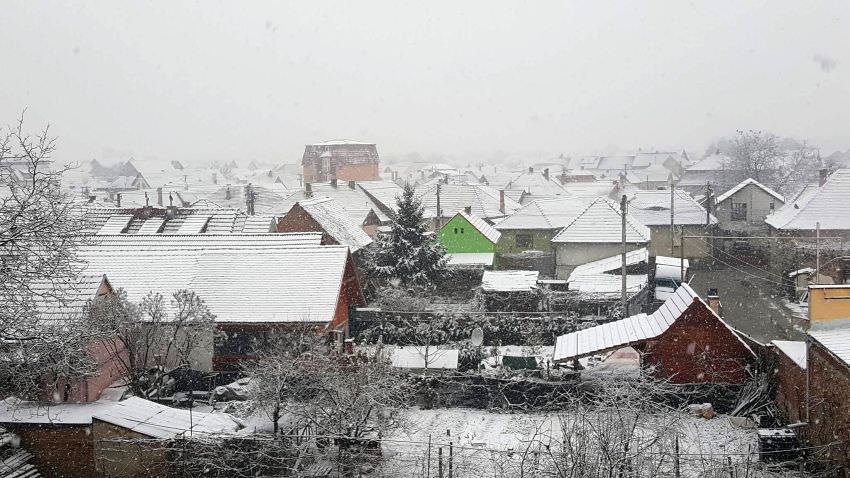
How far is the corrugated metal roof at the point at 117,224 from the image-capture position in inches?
1481

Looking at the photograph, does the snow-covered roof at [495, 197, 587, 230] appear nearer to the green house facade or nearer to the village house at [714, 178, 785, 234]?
the green house facade

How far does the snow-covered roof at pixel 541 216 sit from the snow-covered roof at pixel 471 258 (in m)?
3.79

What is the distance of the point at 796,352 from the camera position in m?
16.3

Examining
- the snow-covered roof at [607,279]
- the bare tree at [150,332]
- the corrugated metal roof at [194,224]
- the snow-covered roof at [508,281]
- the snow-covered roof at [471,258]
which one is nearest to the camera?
the bare tree at [150,332]

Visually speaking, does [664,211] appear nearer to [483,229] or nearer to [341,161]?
[483,229]

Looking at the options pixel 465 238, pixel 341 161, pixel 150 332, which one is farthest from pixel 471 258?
pixel 341 161

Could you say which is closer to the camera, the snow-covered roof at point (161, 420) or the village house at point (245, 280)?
the snow-covered roof at point (161, 420)

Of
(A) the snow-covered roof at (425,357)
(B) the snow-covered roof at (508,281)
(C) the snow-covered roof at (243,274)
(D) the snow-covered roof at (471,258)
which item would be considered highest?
(C) the snow-covered roof at (243,274)

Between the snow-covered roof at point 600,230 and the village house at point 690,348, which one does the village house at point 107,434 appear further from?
the snow-covered roof at point 600,230

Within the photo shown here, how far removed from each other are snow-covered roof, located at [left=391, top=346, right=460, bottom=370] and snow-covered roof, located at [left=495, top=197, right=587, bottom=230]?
21.4 m

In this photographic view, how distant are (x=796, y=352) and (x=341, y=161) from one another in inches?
2791

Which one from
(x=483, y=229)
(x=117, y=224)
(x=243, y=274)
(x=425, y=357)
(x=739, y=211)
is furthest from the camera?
(x=739, y=211)

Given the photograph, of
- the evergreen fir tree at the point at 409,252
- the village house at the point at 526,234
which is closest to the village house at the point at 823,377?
the evergreen fir tree at the point at 409,252

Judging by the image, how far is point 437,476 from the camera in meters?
14.0
